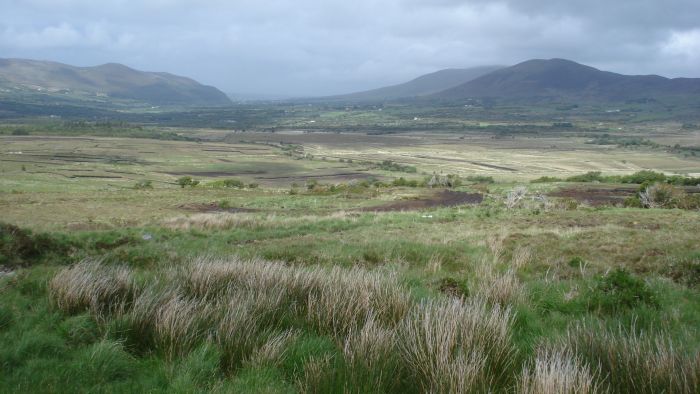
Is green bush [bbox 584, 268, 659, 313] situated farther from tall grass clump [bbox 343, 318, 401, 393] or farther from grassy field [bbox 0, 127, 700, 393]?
tall grass clump [bbox 343, 318, 401, 393]

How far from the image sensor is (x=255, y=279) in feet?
26.2

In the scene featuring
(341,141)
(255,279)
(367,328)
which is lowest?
(341,141)

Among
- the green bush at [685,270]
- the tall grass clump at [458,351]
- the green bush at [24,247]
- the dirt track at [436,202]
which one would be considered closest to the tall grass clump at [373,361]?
the tall grass clump at [458,351]

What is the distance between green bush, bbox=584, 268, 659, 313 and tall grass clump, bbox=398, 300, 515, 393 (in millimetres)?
2496

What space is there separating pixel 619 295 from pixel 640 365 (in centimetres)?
323

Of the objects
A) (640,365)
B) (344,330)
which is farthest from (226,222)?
(640,365)

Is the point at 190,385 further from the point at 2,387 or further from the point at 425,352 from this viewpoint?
the point at 425,352

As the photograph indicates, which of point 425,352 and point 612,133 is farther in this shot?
point 612,133

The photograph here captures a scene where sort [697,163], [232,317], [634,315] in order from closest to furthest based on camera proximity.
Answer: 1. [232,317]
2. [634,315]
3. [697,163]

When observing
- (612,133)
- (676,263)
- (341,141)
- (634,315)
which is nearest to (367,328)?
(634,315)

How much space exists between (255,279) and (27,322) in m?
2.96

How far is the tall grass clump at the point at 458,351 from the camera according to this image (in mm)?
4508

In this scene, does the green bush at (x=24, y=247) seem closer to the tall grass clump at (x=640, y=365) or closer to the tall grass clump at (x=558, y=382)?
the tall grass clump at (x=558, y=382)

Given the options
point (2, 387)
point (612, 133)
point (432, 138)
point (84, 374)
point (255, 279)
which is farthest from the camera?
point (612, 133)
